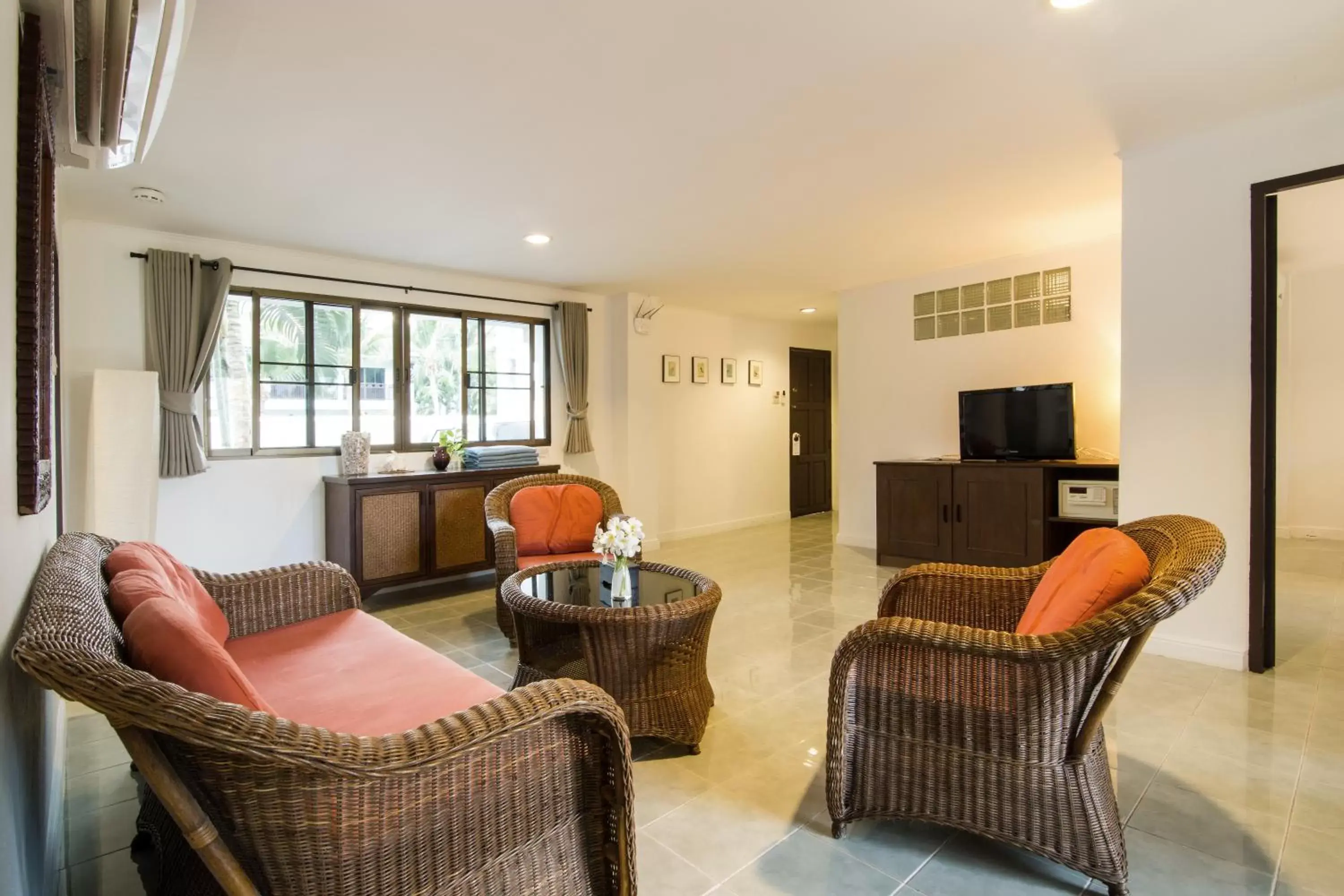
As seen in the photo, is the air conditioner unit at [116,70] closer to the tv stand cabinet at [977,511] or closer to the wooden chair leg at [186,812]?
the wooden chair leg at [186,812]

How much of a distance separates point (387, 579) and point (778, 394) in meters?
4.97

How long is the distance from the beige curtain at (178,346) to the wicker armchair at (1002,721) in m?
4.07

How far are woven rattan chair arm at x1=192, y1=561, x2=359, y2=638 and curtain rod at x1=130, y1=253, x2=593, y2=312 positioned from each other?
2.70m

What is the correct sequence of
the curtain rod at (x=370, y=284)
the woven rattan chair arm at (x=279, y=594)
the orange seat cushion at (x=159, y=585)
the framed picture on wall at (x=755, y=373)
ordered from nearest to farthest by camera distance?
1. the orange seat cushion at (x=159, y=585)
2. the woven rattan chair arm at (x=279, y=594)
3. the curtain rod at (x=370, y=284)
4. the framed picture on wall at (x=755, y=373)

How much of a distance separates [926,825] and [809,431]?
667cm

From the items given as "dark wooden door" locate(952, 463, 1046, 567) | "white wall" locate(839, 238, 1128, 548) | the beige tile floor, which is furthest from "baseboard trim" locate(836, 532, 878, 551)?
the beige tile floor

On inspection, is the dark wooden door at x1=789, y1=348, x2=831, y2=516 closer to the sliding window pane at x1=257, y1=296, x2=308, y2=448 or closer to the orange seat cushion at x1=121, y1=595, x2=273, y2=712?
the sliding window pane at x1=257, y1=296, x2=308, y2=448

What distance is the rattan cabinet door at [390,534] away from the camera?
14.2ft

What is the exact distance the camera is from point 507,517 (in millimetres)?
3920

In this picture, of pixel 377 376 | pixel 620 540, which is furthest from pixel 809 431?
pixel 620 540

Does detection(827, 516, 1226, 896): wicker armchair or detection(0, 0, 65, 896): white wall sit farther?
detection(827, 516, 1226, 896): wicker armchair

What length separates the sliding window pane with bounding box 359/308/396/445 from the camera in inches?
191

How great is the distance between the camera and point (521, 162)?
3.13m

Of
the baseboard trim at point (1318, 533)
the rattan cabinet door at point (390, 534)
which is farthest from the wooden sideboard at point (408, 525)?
the baseboard trim at point (1318, 533)
